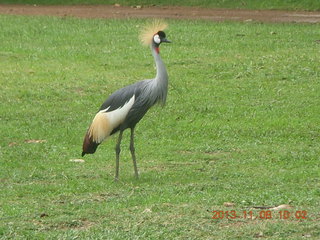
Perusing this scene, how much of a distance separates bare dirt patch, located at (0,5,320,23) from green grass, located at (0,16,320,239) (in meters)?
1.70

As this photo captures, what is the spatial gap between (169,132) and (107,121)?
268 centimetres

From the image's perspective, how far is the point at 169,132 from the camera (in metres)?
12.7

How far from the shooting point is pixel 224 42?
19234mm

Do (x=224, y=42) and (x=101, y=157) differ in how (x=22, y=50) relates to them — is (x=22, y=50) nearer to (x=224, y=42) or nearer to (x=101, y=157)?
(x=224, y=42)

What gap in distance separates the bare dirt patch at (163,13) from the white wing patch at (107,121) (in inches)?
521

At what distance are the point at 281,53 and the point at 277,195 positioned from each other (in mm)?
9305

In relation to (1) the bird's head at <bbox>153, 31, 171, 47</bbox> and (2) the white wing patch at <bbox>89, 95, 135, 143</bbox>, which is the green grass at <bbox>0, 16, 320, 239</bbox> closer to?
(2) the white wing patch at <bbox>89, 95, 135, 143</bbox>

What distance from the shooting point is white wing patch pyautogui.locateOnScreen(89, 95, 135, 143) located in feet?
33.2

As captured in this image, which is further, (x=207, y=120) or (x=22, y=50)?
(x=22, y=50)

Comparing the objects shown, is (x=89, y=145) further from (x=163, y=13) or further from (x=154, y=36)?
(x=163, y=13)

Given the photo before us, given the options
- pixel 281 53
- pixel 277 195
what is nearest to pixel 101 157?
pixel 277 195
